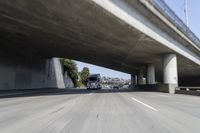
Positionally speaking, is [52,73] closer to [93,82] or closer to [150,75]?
[93,82]

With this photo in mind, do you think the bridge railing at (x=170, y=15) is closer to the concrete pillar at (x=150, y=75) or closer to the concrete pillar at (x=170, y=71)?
the concrete pillar at (x=170, y=71)

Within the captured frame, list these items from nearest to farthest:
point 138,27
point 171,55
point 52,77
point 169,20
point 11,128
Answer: point 11,128, point 138,27, point 169,20, point 171,55, point 52,77

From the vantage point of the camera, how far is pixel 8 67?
43469mm

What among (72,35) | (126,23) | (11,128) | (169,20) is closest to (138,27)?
(126,23)

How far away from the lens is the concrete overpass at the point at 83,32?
28.3 m

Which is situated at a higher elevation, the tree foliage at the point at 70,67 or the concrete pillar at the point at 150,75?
the tree foliage at the point at 70,67

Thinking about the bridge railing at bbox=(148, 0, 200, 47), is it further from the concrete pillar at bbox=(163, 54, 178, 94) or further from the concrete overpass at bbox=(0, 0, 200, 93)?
the concrete pillar at bbox=(163, 54, 178, 94)

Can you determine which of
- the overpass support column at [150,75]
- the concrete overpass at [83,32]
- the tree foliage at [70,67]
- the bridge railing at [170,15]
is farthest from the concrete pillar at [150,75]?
the tree foliage at [70,67]

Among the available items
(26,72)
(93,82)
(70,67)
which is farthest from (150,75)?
(70,67)

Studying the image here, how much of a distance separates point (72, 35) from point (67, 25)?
4849mm

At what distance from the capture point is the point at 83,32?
3662cm

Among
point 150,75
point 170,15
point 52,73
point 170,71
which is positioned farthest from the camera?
point 52,73

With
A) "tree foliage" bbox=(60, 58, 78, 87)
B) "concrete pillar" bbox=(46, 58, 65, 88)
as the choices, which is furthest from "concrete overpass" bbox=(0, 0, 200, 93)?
"tree foliage" bbox=(60, 58, 78, 87)

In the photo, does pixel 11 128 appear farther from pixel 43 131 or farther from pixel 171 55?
pixel 171 55
